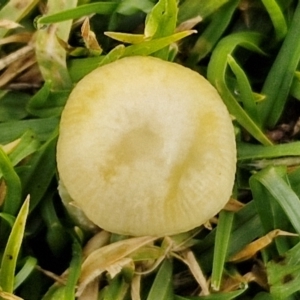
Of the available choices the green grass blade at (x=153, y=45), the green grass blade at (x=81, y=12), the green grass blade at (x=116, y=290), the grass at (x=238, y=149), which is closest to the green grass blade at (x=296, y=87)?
the grass at (x=238, y=149)

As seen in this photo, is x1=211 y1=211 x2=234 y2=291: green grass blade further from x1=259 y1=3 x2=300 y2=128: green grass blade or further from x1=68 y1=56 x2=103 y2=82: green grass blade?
x1=68 y1=56 x2=103 y2=82: green grass blade

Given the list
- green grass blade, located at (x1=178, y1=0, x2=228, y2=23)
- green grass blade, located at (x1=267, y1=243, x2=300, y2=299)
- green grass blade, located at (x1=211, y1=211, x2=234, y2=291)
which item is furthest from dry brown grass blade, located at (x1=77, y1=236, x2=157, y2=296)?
green grass blade, located at (x1=178, y1=0, x2=228, y2=23)

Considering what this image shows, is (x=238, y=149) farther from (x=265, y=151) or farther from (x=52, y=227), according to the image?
(x=52, y=227)

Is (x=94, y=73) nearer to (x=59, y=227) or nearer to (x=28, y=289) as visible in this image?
(x=59, y=227)

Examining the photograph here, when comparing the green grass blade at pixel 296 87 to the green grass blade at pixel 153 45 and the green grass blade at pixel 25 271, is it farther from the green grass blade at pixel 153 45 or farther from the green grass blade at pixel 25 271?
the green grass blade at pixel 25 271

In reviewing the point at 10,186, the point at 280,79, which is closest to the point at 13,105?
the point at 10,186

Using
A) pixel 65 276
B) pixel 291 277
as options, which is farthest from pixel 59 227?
pixel 291 277
